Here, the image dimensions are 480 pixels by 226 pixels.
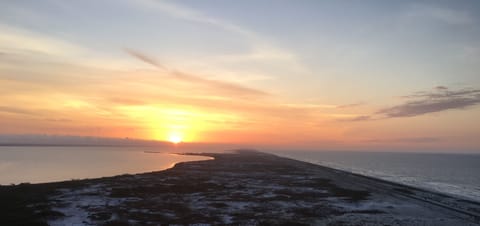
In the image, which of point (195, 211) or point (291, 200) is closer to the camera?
point (195, 211)

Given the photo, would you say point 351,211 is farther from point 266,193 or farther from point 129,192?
point 129,192

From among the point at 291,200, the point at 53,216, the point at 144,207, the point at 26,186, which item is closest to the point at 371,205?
the point at 291,200

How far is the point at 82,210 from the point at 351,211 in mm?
21140

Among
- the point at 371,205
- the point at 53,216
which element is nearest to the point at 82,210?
the point at 53,216

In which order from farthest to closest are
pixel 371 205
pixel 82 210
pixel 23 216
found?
Result: pixel 371 205, pixel 82 210, pixel 23 216

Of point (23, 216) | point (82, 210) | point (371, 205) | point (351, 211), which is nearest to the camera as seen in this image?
point (23, 216)

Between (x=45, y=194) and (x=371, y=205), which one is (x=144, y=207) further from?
(x=371, y=205)

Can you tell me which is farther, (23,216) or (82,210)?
(82,210)

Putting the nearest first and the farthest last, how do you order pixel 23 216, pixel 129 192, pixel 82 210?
pixel 23 216, pixel 82 210, pixel 129 192

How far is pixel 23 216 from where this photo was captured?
25.8 m

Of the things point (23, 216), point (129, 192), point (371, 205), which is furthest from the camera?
point (129, 192)

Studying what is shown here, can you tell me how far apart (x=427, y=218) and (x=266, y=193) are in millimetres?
16844

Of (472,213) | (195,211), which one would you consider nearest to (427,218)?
(472,213)

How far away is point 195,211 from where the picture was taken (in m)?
30.0
